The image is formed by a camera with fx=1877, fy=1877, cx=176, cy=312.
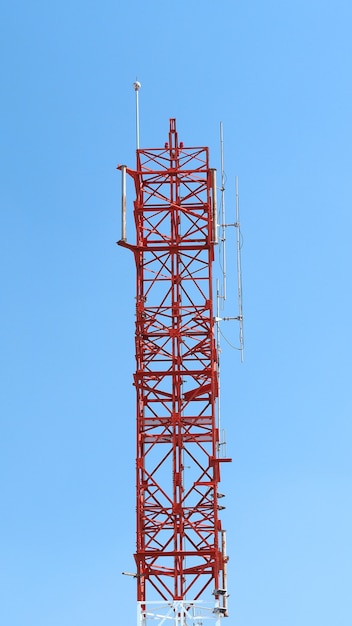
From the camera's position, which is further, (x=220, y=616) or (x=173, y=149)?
(x=173, y=149)

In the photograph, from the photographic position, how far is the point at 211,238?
88.6m

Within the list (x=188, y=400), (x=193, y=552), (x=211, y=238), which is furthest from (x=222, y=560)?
(x=211, y=238)

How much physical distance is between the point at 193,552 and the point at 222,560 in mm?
1382

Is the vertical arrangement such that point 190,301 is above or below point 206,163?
below

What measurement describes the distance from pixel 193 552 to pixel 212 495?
2822mm

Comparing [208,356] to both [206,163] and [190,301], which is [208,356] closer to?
[190,301]

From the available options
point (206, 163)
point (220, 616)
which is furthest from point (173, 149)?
point (220, 616)

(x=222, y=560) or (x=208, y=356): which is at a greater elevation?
(x=208, y=356)

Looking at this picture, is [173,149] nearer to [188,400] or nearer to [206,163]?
[206,163]

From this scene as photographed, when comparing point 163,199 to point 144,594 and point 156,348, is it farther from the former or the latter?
point 144,594

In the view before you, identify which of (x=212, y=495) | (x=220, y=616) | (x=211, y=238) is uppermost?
(x=211, y=238)

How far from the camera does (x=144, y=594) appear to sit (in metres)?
85.4

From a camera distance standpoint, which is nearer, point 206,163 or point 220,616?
point 220,616

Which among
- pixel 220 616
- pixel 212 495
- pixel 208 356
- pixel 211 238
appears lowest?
pixel 220 616
